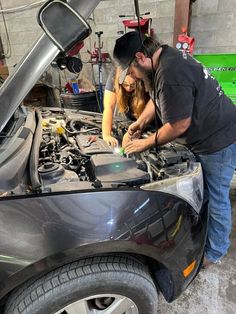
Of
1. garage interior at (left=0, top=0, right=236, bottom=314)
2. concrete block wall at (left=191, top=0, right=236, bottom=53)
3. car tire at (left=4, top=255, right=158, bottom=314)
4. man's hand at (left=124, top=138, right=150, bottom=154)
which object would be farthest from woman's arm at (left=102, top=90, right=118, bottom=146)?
concrete block wall at (left=191, top=0, right=236, bottom=53)

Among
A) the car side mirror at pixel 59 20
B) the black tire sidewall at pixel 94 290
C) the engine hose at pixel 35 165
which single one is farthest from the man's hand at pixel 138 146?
the car side mirror at pixel 59 20

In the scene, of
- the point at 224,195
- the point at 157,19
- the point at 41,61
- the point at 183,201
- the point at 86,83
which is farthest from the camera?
the point at 86,83

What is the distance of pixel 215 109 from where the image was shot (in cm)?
140

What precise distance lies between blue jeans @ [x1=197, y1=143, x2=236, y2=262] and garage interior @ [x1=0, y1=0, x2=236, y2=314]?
30 cm

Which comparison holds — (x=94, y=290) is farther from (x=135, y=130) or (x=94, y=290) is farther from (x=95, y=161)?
(x=135, y=130)

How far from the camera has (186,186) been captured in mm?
1181

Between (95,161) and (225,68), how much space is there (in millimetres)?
2492

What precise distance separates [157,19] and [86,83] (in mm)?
1621

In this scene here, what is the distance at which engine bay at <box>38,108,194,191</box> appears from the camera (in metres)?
1.17

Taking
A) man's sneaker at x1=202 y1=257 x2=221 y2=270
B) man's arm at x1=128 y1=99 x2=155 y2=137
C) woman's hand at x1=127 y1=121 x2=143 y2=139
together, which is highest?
man's arm at x1=128 y1=99 x2=155 y2=137

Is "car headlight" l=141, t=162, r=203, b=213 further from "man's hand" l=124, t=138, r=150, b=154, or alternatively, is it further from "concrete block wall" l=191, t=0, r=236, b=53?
"concrete block wall" l=191, t=0, r=236, b=53

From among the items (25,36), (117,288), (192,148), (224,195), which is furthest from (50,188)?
(25,36)

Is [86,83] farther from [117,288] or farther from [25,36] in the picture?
[117,288]

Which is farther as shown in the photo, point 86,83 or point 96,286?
point 86,83
